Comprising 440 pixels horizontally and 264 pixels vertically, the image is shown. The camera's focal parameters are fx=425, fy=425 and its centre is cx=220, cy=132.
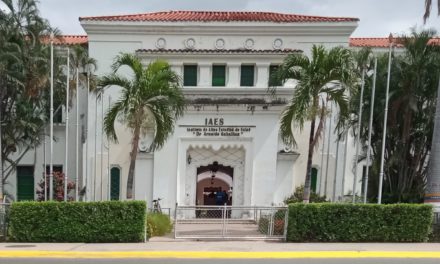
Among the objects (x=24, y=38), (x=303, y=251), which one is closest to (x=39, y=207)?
(x=303, y=251)

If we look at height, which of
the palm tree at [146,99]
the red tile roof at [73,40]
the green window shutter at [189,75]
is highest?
the red tile roof at [73,40]

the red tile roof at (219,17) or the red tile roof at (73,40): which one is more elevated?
the red tile roof at (219,17)

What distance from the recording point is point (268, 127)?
2119 cm

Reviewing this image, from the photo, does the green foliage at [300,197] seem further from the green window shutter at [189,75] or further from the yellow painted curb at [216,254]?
the green window shutter at [189,75]

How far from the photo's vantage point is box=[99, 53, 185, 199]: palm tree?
14.9 m

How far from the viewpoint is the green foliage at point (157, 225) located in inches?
585

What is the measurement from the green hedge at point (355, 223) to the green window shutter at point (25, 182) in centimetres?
1780

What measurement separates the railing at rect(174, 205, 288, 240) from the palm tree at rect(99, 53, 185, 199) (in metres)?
2.81

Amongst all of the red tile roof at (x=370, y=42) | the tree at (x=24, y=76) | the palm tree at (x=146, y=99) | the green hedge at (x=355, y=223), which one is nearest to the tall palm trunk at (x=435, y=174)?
the green hedge at (x=355, y=223)

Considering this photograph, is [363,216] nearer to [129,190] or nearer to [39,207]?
[129,190]

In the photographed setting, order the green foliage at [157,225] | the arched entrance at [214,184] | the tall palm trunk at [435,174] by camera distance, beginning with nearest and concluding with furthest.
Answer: the green foliage at [157,225]
the tall palm trunk at [435,174]
the arched entrance at [214,184]

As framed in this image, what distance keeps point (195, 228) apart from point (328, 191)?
9868 millimetres

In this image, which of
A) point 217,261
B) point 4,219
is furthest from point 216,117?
point 217,261

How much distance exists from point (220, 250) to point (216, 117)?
31.8 ft
